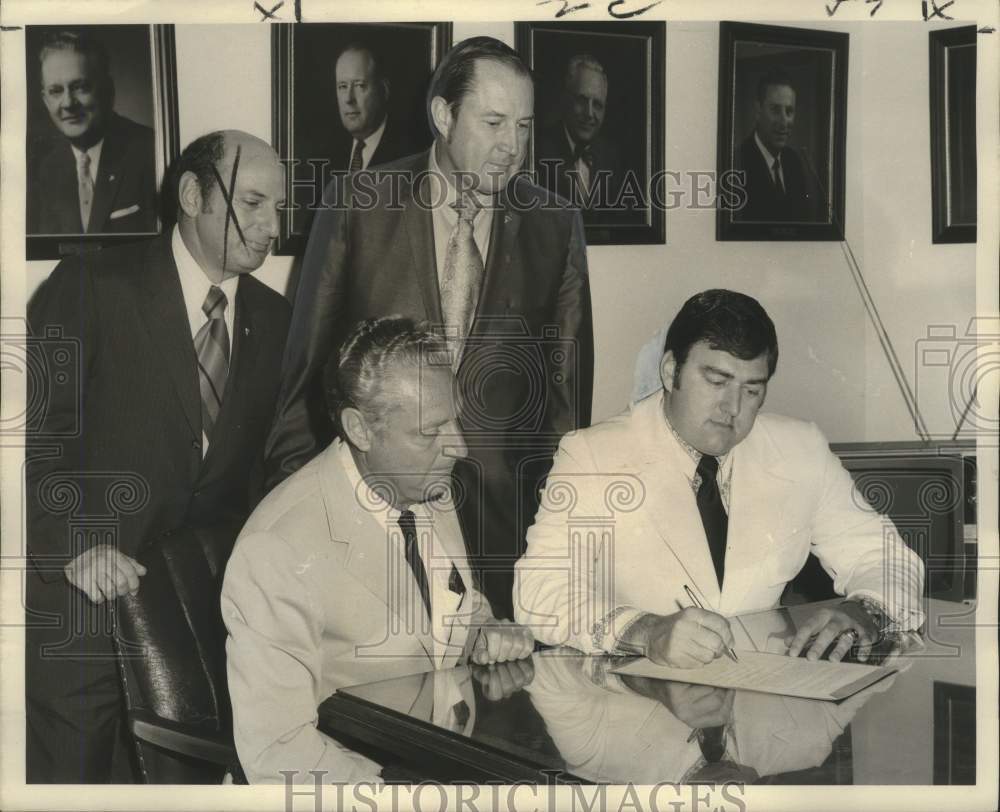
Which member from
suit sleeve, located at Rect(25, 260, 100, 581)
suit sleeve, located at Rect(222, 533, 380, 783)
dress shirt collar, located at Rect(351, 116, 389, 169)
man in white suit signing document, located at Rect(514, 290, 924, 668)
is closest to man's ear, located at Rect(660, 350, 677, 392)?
man in white suit signing document, located at Rect(514, 290, 924, 668)

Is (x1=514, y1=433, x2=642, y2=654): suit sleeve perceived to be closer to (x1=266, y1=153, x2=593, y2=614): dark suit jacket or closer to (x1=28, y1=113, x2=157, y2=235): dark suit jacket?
(x1=266, y1=153, x2=593, y2=614): dark suit jacket

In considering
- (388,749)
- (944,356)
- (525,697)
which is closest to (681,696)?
(525,697)

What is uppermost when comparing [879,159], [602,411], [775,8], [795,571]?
[775,8]

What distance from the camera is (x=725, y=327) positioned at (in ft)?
9.96

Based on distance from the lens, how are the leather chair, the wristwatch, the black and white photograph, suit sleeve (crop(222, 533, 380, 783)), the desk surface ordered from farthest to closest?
the black and white photograph, the wristwatch, the leather chair, suit sleeve (crop(222, 533, 380, 783)), the desk surface

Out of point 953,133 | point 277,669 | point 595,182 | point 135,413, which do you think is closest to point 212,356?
point 135,413

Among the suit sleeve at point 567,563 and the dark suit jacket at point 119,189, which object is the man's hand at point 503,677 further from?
the dark suit jacket at point 119,189

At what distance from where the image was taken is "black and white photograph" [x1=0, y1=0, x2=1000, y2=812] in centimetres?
296

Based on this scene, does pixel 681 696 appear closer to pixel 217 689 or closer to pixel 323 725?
pixel 323 725

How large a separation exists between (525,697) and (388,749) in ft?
1.08

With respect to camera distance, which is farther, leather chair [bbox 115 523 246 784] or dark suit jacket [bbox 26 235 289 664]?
dark suit jacket [bbox 26 235 289 664]

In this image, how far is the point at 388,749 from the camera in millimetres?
2344

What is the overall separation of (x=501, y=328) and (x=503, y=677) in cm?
Answer: 91

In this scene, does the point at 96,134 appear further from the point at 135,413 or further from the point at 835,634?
the point at 835,634
